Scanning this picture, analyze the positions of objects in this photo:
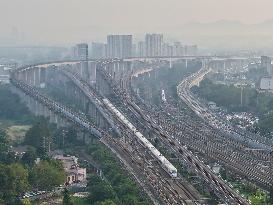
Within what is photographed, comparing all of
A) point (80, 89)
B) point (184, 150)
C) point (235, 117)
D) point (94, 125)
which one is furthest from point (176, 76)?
point (184, 150)

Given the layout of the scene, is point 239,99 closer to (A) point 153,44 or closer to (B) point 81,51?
(B) point 81,51

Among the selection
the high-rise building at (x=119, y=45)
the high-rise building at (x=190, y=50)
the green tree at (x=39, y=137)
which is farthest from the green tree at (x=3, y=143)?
the high-rise building at (x=190, y=50)

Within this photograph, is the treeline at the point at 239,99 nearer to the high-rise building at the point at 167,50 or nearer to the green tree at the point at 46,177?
the green tree at the point at 46,177

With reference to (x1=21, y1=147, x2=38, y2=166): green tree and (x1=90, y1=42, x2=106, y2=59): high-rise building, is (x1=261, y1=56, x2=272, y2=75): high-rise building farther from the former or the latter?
(x1=21, y1=147, x2=38, y2=166): green tree

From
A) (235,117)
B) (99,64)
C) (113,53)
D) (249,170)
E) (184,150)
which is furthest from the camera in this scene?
(113,53)

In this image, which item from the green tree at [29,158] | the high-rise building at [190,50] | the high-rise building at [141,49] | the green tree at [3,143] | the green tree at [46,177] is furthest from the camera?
the high-rise building at [190,50]

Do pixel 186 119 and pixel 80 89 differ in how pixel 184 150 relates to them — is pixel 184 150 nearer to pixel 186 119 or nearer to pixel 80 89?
pixel 186 119

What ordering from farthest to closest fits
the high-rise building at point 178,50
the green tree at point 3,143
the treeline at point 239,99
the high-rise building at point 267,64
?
the high-rise building at point 178,50 < the high-rise building at point 267,64 < the treeline at point 239,99 < the green tree at point 3,143

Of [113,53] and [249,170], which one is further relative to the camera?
[113,53]
